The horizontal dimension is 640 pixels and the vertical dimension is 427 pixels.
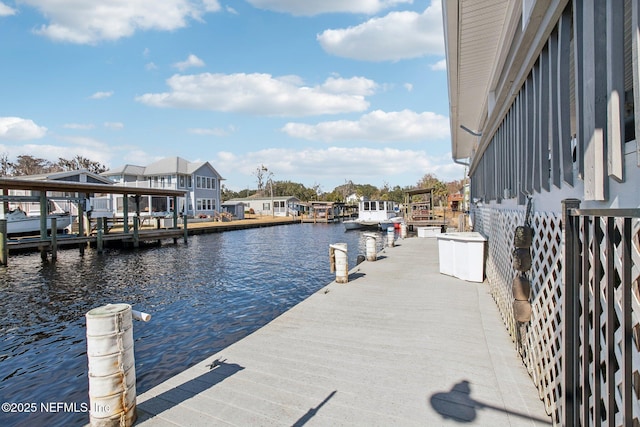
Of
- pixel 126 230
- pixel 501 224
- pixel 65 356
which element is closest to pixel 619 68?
pixel 501 224

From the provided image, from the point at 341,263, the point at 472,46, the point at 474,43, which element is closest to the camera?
the point at 474,43

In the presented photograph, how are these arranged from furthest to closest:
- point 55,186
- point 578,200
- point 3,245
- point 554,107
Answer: point 55,186, point 3,245, point 554,107, point 578,200

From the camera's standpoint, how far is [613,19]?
148 cm

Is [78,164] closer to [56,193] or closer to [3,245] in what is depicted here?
[56,193]

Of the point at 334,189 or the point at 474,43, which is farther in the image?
the point at 334,189

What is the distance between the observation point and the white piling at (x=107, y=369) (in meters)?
2.40

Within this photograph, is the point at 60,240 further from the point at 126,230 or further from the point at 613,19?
the point at 613,19

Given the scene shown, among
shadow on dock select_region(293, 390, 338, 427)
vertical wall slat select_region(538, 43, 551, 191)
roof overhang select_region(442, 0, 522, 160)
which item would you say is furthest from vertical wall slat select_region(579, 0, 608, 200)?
roof overhang select_region(442, 0, 522, 160)

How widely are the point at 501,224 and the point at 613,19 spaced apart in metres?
3.80

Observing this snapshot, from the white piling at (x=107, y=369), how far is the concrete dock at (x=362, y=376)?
0.68 ft

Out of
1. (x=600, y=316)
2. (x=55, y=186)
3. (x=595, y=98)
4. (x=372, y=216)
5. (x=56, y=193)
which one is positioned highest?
(x=56, y=193)

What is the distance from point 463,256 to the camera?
A: 7039 mm

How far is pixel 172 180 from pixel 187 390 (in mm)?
34328

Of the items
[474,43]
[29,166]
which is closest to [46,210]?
[474,43]
